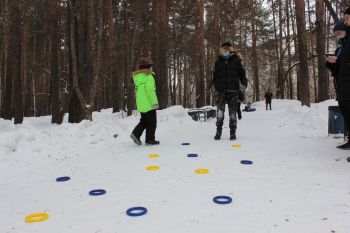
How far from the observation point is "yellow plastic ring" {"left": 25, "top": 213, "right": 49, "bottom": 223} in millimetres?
3312

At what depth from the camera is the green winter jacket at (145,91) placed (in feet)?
23.1

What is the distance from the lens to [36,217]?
338 centimetres

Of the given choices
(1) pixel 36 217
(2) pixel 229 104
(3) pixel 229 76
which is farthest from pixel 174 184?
(3) pixel 229 76

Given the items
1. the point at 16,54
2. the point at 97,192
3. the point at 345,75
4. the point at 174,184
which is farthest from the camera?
the point at 16,54

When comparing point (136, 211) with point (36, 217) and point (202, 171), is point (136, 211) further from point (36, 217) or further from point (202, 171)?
point (202, 171)

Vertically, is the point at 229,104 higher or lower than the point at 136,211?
higher

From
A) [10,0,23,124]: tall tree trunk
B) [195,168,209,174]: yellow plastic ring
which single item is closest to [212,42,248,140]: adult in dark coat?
[195,168,209,174]: yellow plastic ring

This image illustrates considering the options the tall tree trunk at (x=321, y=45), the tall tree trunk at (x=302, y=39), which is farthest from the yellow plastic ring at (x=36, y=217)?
the tall tree trunk at (x=321, y=45)

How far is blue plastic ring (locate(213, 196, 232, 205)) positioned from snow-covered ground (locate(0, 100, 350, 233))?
7cm

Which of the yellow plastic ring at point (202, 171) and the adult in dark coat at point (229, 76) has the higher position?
the adult in dark coat at point (229, 76)

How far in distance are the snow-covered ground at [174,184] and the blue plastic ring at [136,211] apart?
49 mm

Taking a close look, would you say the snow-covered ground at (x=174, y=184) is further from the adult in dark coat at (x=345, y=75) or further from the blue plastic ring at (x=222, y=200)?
the adult in dark coat at (x=345, y=75)

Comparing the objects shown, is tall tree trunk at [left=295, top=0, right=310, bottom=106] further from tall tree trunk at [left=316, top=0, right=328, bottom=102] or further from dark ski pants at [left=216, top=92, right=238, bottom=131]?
dark ski pants at [left=216, top=92, right=238, bottom=131]

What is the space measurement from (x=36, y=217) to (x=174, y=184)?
1653 mm
